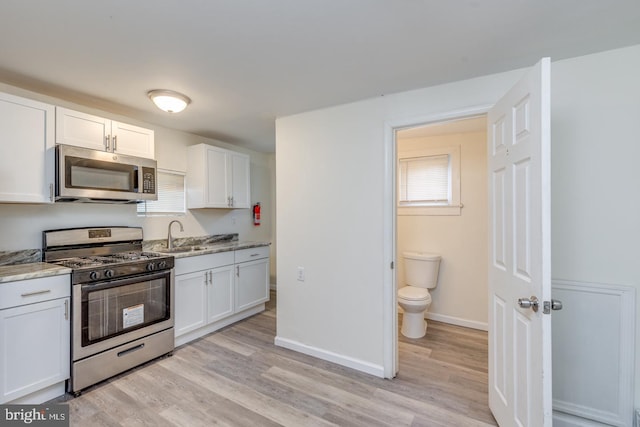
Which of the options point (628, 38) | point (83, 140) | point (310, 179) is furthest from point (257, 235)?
point (628, 38)

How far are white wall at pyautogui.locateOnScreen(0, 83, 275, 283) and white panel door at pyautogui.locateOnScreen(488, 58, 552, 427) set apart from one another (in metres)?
3.21

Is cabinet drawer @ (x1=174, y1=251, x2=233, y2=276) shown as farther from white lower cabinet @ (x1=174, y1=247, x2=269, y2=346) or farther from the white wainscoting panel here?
the white wainscoting panel

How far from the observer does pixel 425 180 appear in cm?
360

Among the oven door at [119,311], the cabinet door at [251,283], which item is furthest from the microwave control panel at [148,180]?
the cabinet door at [251,283]

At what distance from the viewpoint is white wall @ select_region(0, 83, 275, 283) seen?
2.23 m

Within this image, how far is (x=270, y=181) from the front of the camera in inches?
193

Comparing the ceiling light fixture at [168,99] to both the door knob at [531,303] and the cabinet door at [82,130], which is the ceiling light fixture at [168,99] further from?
the door knob at [531,303]

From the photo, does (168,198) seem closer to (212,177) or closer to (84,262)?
(212,177)

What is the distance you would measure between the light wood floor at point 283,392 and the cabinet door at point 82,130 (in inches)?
76.2

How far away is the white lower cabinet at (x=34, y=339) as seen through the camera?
179 cm

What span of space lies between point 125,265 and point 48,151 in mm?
1044

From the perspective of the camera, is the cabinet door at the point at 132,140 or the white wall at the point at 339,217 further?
the cabinet door at the point at 132,140

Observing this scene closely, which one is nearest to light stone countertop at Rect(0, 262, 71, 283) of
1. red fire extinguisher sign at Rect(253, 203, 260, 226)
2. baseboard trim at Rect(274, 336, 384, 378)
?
baseboard trim at Rect(274, 336, 384, 378)

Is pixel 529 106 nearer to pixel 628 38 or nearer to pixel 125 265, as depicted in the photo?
pixel 628 38
